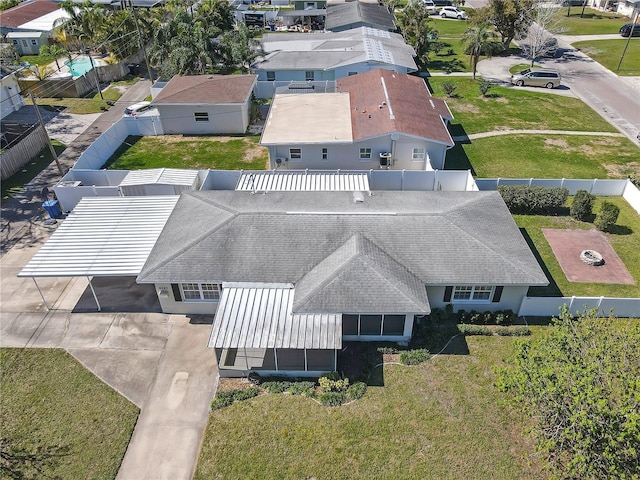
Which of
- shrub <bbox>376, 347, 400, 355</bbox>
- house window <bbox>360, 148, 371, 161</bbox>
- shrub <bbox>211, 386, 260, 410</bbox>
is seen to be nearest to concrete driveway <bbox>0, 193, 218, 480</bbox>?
shrub <bbox>211, 386, 260, 410</bbox>

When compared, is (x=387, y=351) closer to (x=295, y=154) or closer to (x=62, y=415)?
(x=62, y=415)

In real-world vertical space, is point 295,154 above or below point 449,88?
above

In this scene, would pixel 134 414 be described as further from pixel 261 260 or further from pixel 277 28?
pixel 277 28

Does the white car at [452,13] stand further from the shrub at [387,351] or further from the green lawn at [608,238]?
Result: the shrub at [387,351]

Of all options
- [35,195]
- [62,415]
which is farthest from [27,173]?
[62,415]

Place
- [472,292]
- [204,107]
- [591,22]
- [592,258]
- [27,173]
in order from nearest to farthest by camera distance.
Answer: [472,292] < [592,258] < [27,173] < [204,107] < [591,22]
